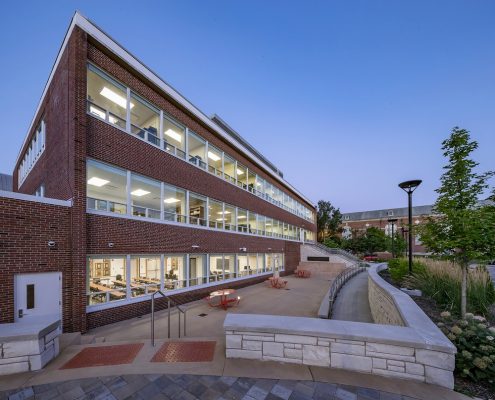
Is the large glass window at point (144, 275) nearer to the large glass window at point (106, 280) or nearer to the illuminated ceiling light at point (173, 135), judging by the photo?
the large glass window at point (106, 280)

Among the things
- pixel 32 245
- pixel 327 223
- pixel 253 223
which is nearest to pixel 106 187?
pixel 32 245

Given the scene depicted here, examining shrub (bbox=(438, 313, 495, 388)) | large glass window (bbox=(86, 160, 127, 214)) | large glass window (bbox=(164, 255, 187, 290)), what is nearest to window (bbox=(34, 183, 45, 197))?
large glass window (bbox=(86, 160, 127, 214))

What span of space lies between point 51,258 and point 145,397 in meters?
5.65

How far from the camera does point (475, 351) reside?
3.85 m

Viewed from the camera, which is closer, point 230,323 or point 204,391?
point 204,391

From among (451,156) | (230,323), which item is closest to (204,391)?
(230,323)

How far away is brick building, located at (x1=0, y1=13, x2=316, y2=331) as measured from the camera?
6.66 metres

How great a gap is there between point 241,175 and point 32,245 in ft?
45.1

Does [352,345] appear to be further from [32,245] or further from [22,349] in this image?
[32,245]

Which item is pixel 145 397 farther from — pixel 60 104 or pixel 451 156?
pixel 60 104

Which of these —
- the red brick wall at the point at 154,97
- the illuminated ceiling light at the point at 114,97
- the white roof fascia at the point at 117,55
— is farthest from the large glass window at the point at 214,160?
the illuminated ceiling light at the point at 114,97

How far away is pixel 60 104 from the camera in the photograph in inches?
346

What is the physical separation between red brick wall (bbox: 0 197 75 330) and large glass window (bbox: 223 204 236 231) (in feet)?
30.6

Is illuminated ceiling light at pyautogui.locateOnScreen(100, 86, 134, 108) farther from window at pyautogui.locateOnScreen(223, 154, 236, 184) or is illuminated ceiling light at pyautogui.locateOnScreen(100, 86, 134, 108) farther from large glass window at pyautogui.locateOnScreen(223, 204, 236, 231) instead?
large glass window at pyautogui.locateOnScreen(223, 204, 236, 231)
